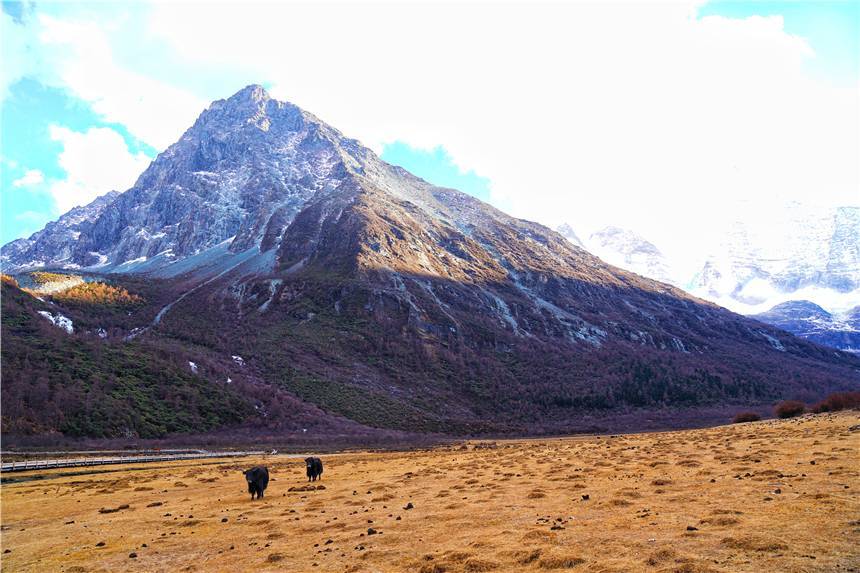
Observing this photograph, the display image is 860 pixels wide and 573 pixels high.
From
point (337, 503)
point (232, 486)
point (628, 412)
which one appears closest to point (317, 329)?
point (628, 412)

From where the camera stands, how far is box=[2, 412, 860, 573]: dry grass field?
1505 cm

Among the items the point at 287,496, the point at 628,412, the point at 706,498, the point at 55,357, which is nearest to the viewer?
the point at 706,498

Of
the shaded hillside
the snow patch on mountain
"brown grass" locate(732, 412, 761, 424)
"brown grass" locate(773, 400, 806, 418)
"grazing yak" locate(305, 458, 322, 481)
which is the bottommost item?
"brown grass" locate(732, 412, 761, 424)

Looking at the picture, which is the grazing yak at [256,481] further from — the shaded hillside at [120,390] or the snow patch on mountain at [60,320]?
the snow patch on mountain at [60,320]

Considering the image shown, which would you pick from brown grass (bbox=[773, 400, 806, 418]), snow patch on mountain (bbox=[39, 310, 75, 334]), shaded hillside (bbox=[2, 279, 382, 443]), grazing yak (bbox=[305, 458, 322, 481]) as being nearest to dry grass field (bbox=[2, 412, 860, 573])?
grazing yak (bbox=[305, 458, 322, 481])

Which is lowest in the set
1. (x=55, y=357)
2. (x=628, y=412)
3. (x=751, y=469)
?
(x=628, y=412)

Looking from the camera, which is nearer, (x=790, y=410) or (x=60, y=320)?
(x=790, y=410)

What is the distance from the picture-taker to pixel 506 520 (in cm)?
2117

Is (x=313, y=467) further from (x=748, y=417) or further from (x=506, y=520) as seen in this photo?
(x=748, y=417)

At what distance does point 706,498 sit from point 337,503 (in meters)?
19.0

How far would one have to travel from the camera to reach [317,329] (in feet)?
604

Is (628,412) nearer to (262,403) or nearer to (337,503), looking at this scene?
(262,403)

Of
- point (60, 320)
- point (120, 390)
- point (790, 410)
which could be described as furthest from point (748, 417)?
point (60, 320)

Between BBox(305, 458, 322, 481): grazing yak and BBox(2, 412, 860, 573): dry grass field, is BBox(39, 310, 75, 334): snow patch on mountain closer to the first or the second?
BBox(2, 412, 860, 573): dry grass field
